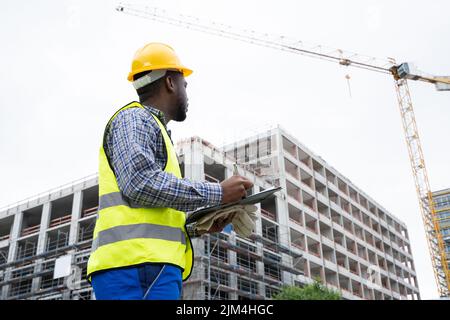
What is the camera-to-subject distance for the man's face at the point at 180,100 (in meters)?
2.31

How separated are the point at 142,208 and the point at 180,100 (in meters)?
0.60

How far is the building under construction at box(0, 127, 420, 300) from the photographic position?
1125 inches

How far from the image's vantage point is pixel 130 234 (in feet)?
6.23

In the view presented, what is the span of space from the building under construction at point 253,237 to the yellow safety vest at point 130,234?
73.7ft

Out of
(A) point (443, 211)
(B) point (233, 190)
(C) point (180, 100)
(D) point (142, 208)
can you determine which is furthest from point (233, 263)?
(A) point (443, 211)

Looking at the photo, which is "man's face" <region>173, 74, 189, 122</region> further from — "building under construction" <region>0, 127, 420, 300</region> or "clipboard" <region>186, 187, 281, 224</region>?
"building under construction" <region>0, 127, 420, 300</region>

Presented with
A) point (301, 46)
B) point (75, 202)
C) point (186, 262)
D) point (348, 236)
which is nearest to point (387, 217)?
point (348, 236)

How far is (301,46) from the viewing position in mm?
58906

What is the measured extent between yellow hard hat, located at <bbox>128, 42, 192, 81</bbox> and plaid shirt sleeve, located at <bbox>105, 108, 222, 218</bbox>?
27 centimetres

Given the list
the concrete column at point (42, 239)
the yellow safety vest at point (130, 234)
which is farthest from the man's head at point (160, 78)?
the concrete column at point (42, 239)

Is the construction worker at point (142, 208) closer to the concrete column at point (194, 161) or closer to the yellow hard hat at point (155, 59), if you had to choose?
the yellow hard hat at point (155, 59)

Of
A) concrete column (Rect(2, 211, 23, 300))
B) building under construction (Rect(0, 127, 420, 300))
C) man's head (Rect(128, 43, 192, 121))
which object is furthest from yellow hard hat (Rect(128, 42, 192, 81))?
concrete column (Rect(2, 211, 23, 300))

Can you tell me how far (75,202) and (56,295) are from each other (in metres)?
5.72
